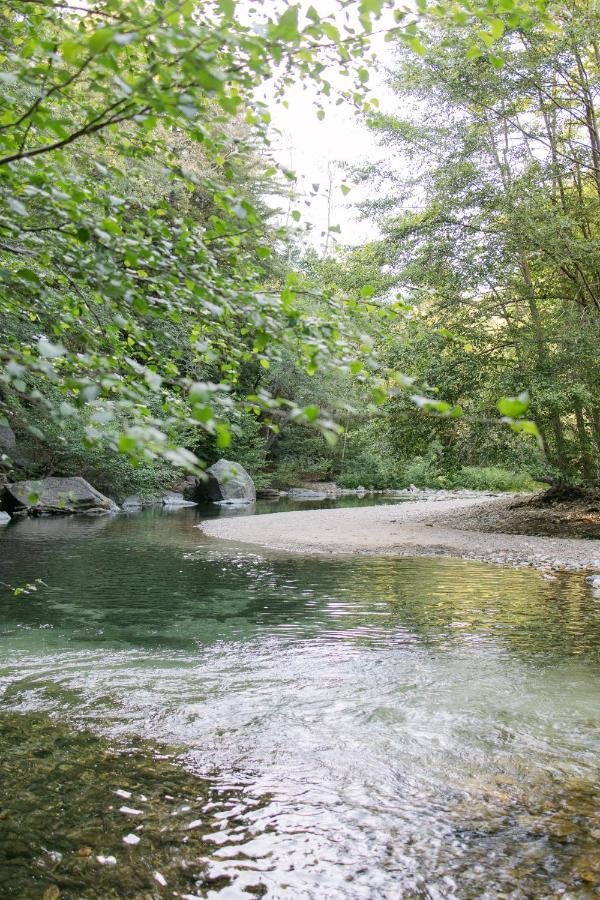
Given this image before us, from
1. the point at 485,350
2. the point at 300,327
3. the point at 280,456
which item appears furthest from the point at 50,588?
the point at 280,456

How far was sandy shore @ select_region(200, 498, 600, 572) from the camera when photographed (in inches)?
540

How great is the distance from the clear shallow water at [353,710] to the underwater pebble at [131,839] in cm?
36

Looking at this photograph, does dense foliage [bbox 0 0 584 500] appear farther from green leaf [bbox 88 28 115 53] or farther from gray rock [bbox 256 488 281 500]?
gray rock [bbox 256 488 281 500]

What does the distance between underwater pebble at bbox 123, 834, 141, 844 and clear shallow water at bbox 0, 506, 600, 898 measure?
1.19ft

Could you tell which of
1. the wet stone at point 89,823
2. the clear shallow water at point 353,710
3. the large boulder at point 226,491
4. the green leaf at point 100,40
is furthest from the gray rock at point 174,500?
the green leaf at point 100,40

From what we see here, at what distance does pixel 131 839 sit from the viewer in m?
3.40

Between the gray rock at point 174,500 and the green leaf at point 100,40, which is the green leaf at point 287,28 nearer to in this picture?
the green leaf at point 100,40

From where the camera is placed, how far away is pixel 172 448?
7.00 ft

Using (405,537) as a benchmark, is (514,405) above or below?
above

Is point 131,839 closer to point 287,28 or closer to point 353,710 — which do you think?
point 353,710

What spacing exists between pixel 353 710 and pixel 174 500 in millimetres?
27928

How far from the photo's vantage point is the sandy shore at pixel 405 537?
45.0 feet

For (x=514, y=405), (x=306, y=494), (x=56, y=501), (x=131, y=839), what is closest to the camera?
(x=514, y=405)

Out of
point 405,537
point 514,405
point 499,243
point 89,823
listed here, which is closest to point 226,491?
point 405,537
